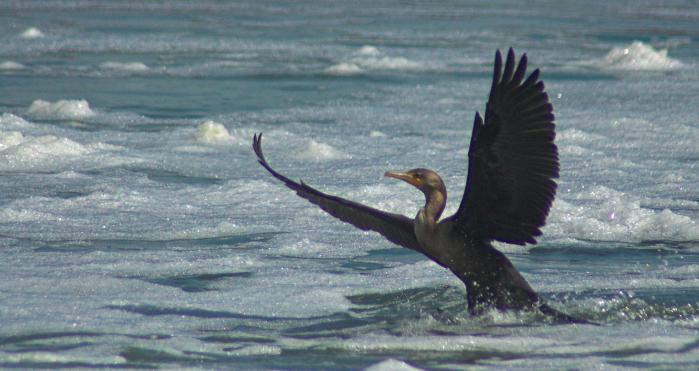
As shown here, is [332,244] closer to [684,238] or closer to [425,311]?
[425,311]

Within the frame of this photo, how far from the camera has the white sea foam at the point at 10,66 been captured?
1465cm

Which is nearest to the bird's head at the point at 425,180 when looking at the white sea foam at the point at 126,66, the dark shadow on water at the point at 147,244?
the dark shadow on water at the point at 147,244

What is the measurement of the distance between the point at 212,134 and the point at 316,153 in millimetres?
1121

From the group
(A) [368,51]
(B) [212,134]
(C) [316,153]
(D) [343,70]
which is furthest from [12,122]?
(A) [368,51]

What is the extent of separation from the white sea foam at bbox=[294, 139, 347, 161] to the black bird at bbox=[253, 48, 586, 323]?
3677 mm

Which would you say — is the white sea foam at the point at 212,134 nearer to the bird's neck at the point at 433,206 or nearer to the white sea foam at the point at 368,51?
the bird's neck at the point at 433,206

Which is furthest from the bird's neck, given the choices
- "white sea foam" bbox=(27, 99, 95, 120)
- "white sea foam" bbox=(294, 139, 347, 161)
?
"white sea foam" bbox=(27, 99, 95, 120)

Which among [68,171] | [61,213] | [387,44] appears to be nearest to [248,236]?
[61,213]

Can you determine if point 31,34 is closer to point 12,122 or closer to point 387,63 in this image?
point 387,63

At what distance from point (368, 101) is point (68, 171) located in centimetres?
472

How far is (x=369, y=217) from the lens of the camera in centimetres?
560

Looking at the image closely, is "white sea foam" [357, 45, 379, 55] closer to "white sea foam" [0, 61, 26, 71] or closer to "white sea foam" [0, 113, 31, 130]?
"white sea foam" [0, 61, 26, 71]

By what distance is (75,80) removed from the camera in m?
14.0

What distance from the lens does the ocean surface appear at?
179 inches
